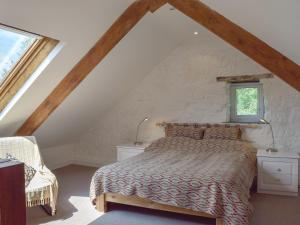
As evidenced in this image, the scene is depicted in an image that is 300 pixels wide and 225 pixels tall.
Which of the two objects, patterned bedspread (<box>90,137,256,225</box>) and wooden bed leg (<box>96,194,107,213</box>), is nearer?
patterned bedspread (<box>90,137,256,225</box>)

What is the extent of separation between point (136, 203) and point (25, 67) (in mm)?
1961

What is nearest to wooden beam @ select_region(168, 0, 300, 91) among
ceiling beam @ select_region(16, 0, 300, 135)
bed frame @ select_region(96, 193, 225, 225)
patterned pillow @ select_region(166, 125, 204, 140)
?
ceiling beam @ select_region(16, 0, 300, 135)

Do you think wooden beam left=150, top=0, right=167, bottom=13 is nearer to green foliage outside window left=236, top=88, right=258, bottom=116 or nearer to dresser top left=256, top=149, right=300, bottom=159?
green foliage outside window left=236, top=88, right=258, bottom=116

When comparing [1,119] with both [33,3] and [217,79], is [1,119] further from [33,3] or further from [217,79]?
[217,79]

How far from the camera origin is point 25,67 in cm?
329

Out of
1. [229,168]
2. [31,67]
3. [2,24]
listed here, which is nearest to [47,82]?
[31,67]

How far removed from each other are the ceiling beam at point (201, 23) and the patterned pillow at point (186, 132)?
5.21 feet

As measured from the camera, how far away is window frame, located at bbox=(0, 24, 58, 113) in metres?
3.17

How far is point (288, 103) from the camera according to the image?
4.34m

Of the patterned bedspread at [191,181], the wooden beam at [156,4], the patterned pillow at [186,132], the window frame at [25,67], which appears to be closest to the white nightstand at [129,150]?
the patterned pillow at [186,132]

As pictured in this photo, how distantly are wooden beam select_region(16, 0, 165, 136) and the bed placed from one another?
3.97 ft

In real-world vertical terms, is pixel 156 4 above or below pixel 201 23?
above

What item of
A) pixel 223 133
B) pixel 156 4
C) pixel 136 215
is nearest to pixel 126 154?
pixel 223 133

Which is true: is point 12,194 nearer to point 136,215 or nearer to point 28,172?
point 28,172
